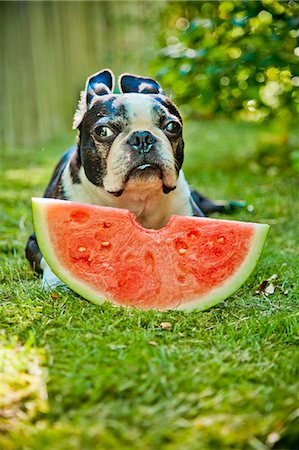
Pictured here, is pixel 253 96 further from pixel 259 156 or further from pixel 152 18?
pixel 152 18

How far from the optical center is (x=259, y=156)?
6383 millimetres

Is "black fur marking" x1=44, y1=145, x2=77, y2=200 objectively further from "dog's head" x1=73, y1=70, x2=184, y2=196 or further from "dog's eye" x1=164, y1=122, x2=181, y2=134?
"dog's eye" x1=164, y1=122, x2=181, y2=134

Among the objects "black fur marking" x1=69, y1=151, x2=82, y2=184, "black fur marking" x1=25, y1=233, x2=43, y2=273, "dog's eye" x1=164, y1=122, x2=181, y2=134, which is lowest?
"black fur marking" x1=25, y1=233, x2=43, y2=273

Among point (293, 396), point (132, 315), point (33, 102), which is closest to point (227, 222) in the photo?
point (132, 315)

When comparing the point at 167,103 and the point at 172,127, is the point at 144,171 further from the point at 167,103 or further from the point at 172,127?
the point at 167,103

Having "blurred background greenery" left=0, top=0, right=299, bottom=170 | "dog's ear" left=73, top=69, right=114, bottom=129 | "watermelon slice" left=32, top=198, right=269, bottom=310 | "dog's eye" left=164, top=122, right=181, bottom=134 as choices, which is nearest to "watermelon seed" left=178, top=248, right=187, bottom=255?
"watermelon slice" left=32, top=198, right=269, bottom=310

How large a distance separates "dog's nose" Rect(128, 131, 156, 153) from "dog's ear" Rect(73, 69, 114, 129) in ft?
1.03

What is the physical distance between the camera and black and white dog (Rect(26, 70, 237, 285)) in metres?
2.71

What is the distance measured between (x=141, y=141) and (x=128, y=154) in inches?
2.7

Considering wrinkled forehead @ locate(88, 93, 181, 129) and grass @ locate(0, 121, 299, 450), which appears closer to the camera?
grass @ locate(0, 121, 299, 450)

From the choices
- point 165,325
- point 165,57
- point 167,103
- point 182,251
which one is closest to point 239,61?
point 165,57

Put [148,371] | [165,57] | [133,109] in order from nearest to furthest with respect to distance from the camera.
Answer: [148,371] → [133,109] → [165,57]

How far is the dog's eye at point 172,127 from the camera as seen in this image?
281 centimetres

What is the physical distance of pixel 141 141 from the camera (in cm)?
269
